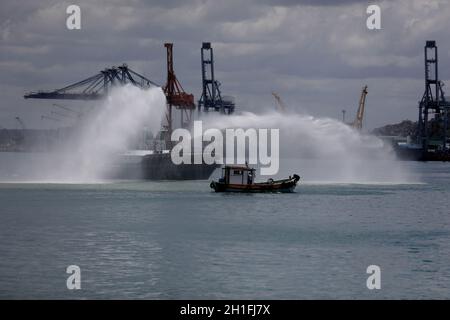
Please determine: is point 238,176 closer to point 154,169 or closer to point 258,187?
point 258,187

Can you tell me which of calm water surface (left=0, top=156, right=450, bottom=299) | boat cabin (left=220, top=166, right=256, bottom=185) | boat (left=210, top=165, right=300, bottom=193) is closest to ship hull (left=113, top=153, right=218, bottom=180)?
calm water surface (left=0, top=156, right=450, bottom=299)

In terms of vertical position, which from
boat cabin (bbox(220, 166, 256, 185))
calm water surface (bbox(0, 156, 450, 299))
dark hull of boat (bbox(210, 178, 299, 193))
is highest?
boat cabin (bbox(220, 166, 256, 185))

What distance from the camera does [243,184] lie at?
95.0 metres

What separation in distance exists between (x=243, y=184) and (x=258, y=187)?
5.11 feet

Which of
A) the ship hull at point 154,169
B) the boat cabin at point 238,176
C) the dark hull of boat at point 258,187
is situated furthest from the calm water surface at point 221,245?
the ship hull at point 154,169

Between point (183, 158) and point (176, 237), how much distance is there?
216 feet

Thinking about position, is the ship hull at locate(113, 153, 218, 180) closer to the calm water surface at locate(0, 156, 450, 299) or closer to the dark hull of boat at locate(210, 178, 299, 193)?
the calm water surface at locate(0, 156, 450, 299)

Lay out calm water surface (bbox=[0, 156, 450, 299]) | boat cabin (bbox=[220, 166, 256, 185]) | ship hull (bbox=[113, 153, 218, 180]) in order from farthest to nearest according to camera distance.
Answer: ship hull (bbox=[113, 153, 218, 180])
boat cabin (bbox=[220, 166, 256, 185])
calm water surface (bbox=[0, 156, 450, 299])

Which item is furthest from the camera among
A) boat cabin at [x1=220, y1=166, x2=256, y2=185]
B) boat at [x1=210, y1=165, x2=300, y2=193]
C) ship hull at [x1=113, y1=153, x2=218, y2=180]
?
ship hull at [x1=113, y1=153, x2=218, y2=180]

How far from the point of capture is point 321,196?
95375 millimetres

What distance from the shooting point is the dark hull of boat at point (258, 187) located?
9481cm

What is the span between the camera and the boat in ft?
311
